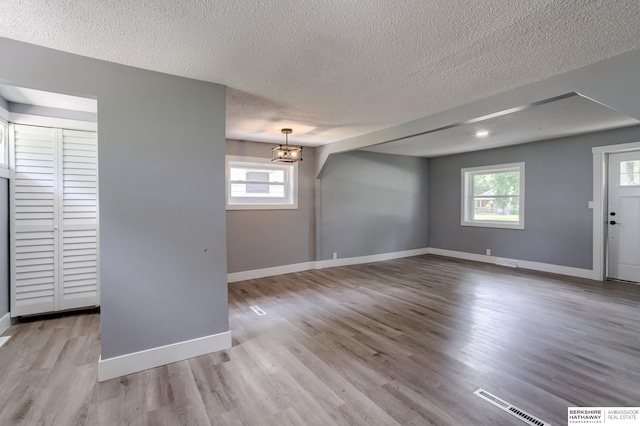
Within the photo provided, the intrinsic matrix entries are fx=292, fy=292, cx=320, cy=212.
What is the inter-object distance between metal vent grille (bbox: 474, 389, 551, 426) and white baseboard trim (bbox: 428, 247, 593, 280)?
4.41 meters

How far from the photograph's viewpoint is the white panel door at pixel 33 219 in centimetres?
309

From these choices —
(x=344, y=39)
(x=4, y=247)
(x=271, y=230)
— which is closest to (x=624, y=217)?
Answer: (x=344, y=39)

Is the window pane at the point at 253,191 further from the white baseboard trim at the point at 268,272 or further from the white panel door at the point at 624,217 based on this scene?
the white panel door at the point at 624,217

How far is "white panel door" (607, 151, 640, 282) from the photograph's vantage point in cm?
Result: 457

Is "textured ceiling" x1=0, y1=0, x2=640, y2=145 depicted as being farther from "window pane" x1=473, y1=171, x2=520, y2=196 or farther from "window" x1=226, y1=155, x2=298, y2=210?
"window pane" x1=473, y1=171, x2=520, y2=196

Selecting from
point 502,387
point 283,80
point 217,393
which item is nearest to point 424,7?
point 283,80

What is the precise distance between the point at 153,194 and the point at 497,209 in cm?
653

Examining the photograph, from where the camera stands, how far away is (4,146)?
298cm

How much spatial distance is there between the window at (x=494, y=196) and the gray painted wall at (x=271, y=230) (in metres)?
3.70

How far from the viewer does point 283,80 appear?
2578mm

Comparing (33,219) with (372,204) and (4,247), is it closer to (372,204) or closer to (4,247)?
(4,247)

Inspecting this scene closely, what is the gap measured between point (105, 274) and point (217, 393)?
1.24 m
